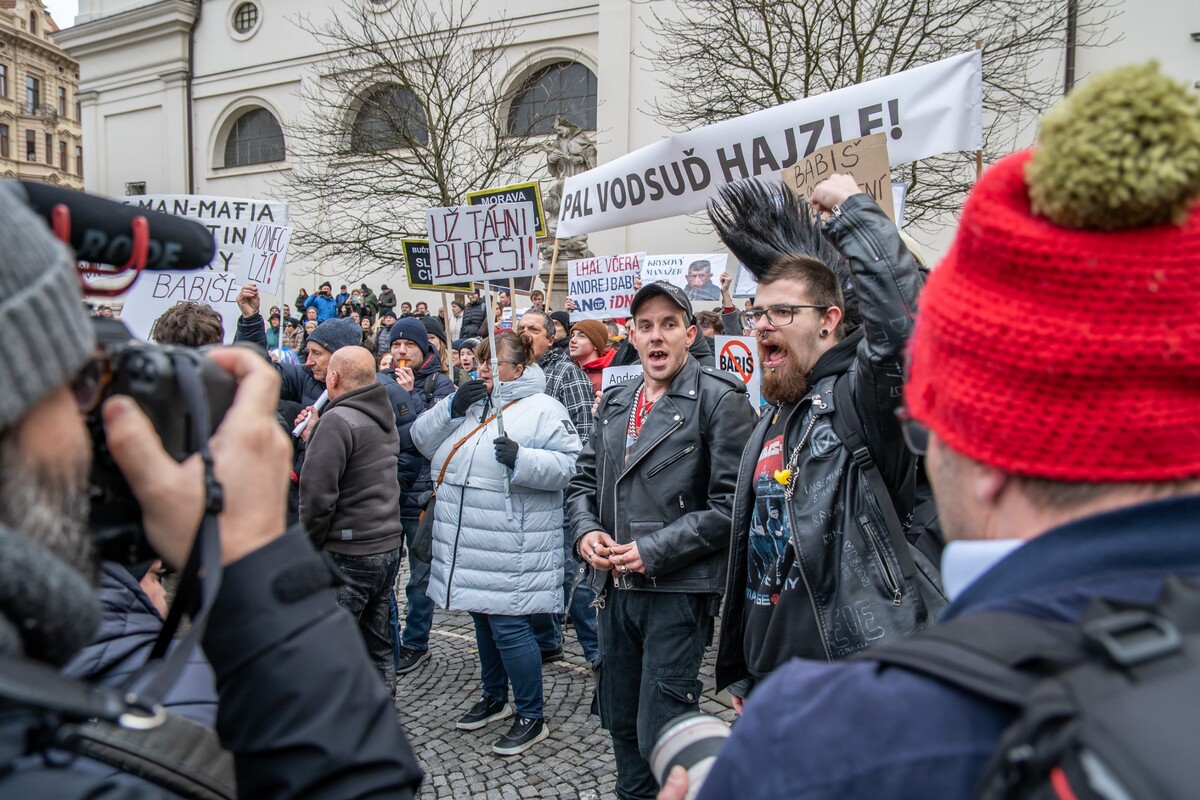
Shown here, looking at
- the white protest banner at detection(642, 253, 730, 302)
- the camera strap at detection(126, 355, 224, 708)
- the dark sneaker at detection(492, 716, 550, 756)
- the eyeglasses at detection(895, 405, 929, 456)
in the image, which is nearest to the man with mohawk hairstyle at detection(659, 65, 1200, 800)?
the eyeglasses at detection(895, 405, 929, 456)

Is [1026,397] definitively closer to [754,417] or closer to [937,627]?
[937,627]

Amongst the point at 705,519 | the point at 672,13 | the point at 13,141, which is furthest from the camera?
the point at 13,141

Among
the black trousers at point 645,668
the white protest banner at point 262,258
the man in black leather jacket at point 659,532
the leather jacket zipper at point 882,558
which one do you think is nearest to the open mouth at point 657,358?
the man in black leather jacket at point 659,532

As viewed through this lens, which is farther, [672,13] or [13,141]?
[13,141]

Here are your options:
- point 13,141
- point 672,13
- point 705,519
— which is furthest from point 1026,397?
point 13,141

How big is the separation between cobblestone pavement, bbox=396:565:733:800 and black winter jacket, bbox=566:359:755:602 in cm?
96

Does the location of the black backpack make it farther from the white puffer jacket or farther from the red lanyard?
the white puffer jacket

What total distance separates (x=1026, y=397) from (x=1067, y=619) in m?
0.22

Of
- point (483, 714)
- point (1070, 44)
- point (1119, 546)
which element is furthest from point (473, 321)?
point (1070, 44)

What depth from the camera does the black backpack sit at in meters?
0.63

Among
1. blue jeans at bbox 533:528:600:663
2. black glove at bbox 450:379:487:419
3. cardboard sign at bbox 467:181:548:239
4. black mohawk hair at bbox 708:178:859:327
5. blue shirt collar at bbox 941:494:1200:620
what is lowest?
blue jeans at bbox 533:528:600:663

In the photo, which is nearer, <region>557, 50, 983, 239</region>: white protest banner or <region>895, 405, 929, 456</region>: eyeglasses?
<region>895, 405, 929, 456</region>: eyeglasses

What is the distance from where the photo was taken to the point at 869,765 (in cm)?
79

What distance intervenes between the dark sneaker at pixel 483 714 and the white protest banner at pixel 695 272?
680cm
